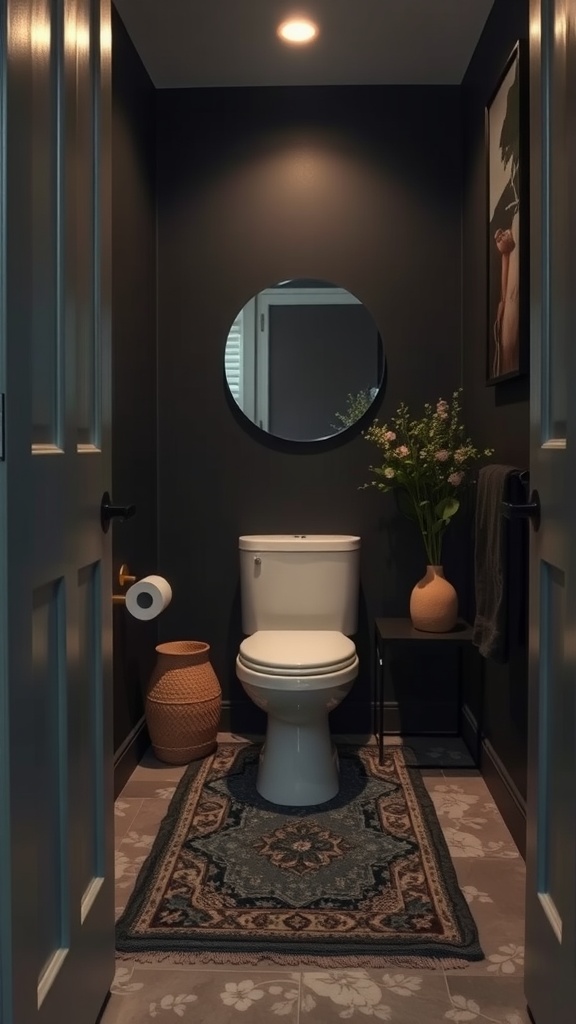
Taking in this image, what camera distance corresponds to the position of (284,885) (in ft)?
7.22

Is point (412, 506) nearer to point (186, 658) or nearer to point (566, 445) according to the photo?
point (186, 658)

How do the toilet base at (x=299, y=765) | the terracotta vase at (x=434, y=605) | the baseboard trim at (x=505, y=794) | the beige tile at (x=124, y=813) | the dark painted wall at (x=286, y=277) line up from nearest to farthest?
1. the baseboard trim at (x=505, y=794)
2. the beige tile at (x=124, y=813)
3. the toilet base at (x=299, y=765)
4. the terracotta vase at (x=434, y=605)
5. the dark painted wall at (x=286, y=277)

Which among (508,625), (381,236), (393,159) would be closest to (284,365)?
(381,236)

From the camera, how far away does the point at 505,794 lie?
2.57m

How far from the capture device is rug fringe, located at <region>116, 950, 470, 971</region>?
1.87 m

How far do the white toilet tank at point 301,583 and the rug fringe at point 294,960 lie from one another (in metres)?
1.32

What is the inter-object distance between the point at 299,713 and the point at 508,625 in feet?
2.26

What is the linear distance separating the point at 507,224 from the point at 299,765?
174 cm

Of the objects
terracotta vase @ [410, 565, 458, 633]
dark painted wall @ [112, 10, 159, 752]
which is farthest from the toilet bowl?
dark painted wall @ [112, 10, 159, 752]

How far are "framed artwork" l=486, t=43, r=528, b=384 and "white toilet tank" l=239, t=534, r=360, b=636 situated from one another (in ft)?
2.70

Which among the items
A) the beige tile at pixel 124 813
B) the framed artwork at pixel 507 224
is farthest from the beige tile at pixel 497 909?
the framed artwork at pixel 507 224

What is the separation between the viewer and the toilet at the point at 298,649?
8.57 feet

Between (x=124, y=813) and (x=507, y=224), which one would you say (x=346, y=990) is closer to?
(x=124, y=813)

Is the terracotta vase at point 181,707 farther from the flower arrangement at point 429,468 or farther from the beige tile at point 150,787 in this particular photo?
the flower arrangement at point 429,468
